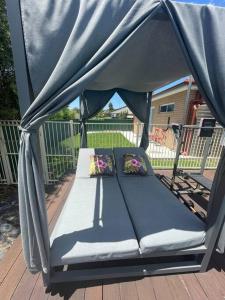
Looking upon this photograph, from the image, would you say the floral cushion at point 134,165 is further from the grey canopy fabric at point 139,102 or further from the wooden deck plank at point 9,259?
the wooden deck plank at point 9,259

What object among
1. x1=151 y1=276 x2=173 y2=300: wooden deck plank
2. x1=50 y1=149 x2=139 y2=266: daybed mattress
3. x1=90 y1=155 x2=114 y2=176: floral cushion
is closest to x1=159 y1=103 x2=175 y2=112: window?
x1=90 y1=155 x2=114 y2=176: floral cushion

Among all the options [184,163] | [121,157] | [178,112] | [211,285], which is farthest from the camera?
[178,112]

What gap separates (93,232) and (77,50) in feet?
5.46

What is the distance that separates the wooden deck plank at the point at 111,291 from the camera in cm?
153

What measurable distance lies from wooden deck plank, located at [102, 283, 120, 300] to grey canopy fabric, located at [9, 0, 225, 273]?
0.62 m

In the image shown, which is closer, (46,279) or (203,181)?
(46,279)

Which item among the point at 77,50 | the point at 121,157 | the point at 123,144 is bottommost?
the point at 123,144

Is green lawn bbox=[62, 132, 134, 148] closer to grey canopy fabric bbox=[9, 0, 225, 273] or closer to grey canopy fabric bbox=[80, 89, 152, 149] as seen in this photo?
grey canopy fabric bbox=[80, 89, 152, 149]

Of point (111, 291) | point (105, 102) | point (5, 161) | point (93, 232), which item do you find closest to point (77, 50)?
point (93, 232)

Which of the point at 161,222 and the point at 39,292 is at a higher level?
the point at 161,222

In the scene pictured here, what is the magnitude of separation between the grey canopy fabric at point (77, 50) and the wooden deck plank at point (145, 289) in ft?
2.98

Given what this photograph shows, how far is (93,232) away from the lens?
69.4 inches

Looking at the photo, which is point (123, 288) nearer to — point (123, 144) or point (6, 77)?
point (6, 77)

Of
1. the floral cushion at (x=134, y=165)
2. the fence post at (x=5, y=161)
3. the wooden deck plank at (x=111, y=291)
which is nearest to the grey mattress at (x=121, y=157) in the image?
the floral cushion at (x=134, y=165)
